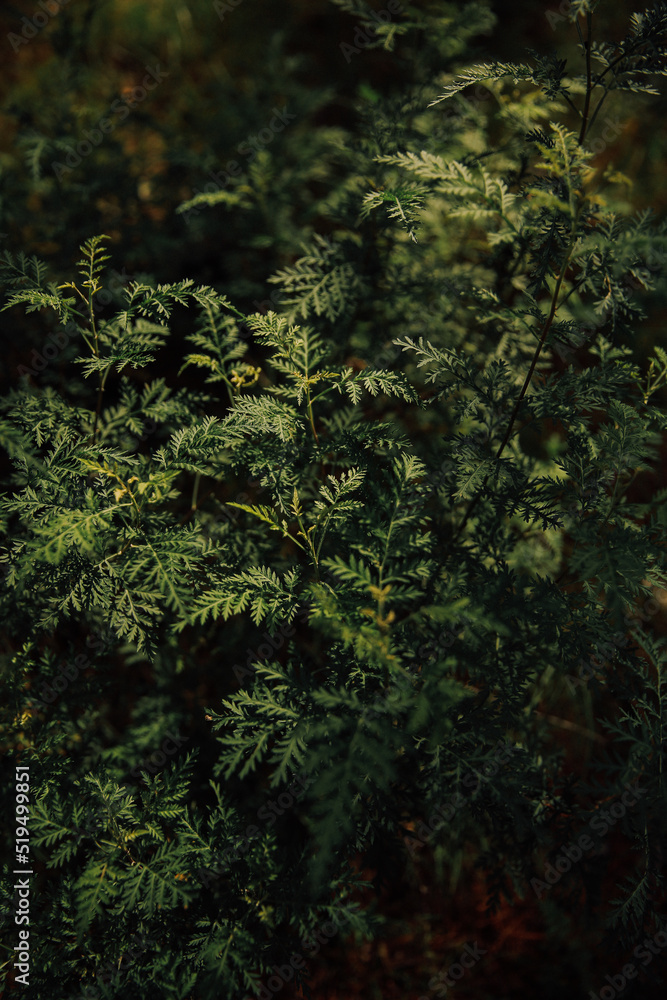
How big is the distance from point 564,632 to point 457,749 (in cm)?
48

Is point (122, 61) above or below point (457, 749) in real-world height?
above

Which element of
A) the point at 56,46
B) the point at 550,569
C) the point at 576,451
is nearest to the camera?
the point at 576,451

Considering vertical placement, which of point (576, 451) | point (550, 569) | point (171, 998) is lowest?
point (171, 998)

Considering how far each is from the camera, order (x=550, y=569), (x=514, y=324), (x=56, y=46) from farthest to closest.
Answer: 1. (x=56, y=46)
2. (x=550, y=569)
3. (x=514, y=324)

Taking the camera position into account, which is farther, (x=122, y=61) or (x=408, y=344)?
(x=122, y=61)

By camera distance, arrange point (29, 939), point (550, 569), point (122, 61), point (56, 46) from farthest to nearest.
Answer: point (122, 61)
point (56, 46)
point (550, 569)
point (29, 939)

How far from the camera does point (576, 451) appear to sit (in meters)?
1.84

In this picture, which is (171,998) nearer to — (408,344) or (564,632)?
(564,632)

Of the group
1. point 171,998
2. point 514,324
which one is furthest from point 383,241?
point 171,998

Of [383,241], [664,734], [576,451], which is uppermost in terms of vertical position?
[383,241]

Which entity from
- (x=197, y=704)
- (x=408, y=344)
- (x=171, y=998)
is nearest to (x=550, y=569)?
(x=408, y=344)

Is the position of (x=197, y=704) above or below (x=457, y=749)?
below

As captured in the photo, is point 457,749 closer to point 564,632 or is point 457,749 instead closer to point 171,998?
point 564,632

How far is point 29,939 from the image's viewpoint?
171 centimetres
